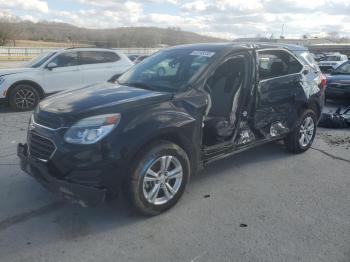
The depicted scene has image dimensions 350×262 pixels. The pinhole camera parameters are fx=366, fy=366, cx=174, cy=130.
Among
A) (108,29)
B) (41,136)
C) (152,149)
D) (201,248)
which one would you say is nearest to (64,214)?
(41,136)

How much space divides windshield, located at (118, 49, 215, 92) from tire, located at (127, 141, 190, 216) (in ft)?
2.56

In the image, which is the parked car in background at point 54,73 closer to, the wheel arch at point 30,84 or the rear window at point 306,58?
the wheel arch at point 30,84

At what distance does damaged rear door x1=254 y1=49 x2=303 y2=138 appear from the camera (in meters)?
4.98

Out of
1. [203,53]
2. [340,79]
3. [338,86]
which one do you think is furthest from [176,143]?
[340,79]

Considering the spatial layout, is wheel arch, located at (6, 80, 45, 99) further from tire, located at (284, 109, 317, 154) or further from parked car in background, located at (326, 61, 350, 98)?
parked car in background, located at (326, 61, 350, 98)

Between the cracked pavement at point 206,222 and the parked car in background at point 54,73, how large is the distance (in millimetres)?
4599

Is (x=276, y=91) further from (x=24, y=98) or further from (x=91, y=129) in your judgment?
(x=24, y=98)

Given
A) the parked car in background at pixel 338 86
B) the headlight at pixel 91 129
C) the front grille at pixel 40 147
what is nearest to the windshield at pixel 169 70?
the headlight at pixel 91 129

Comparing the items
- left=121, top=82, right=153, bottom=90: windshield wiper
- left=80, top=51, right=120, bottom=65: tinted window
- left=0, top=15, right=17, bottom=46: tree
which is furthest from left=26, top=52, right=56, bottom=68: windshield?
left=0, top=15, right=17, bottom=46: tree

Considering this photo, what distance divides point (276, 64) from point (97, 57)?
643 centimetres

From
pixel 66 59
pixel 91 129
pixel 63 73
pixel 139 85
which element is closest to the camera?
pixel 91 129

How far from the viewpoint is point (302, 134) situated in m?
5.91

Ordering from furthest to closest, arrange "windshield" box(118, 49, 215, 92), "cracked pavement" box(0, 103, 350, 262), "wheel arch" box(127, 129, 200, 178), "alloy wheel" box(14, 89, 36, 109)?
"alloy wheel" box(14, 89, 36, 109), "windshield" box(118, 49, 215, 92), "wheel arch" box(127, 129, 200, 178), "cracked pavement" box(0, 103, 350, 262)

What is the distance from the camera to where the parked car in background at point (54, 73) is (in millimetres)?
9266
